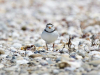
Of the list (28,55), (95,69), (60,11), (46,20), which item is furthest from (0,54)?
(60,11)

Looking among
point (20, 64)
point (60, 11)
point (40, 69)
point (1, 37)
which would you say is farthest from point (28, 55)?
point (60, 11)

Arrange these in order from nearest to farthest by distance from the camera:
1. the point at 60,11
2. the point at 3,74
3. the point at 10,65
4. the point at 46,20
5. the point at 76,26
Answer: the point at 3,74 < the point at 10,65 < the point at 76,26 < the point at 46,20 < the point at 60,11

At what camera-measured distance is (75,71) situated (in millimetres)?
3678

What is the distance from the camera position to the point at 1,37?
24.3ft

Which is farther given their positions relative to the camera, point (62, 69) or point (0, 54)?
point (0, 54)

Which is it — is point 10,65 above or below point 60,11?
below

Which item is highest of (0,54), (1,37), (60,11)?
(60,11)

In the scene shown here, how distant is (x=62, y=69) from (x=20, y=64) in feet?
3.02

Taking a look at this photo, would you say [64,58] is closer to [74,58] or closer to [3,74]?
[74,58]

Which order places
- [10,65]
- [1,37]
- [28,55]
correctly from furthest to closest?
[1,37]
[28,55]
[10,65]

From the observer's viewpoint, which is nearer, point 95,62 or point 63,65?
point 63,65

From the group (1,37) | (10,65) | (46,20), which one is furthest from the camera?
(46,20)

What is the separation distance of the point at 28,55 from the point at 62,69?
3.90 feet

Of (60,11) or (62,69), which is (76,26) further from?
(62,69)
